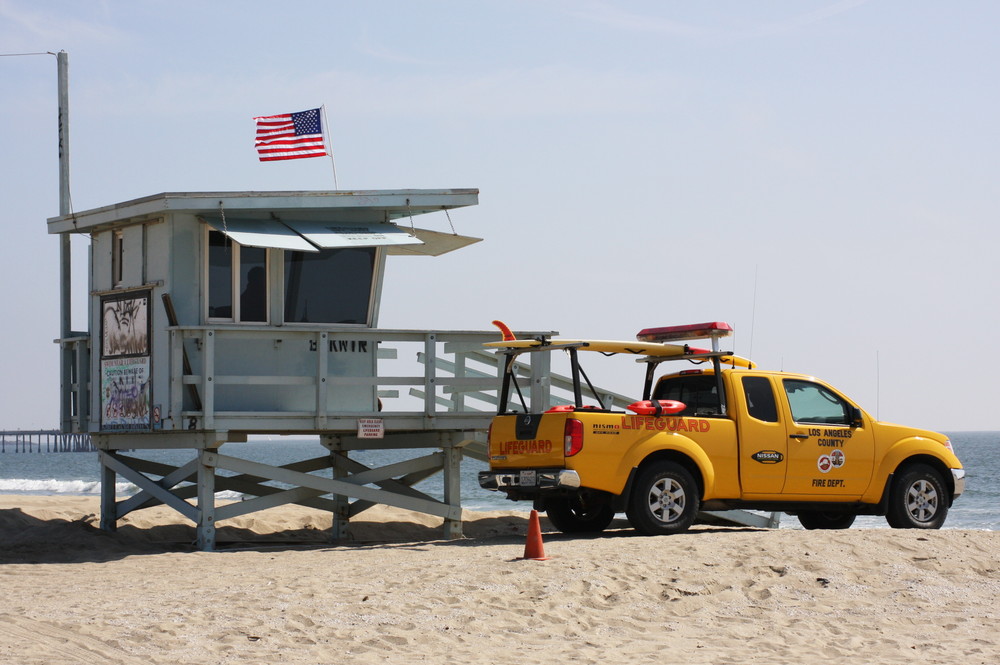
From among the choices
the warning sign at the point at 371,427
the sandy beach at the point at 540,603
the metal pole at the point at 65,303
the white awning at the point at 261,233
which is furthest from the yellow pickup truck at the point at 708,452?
the metal pole at the point at 65,303

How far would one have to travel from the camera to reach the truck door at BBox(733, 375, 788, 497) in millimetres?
13719

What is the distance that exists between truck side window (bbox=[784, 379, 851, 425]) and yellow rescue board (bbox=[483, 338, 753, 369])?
0.80 m

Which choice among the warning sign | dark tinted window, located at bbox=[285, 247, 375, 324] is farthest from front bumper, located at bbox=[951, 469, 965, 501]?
dark tinted window, located at bbox=[285, 247, 375, 324]

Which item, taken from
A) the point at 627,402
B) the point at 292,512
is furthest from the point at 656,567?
the point at 292,512

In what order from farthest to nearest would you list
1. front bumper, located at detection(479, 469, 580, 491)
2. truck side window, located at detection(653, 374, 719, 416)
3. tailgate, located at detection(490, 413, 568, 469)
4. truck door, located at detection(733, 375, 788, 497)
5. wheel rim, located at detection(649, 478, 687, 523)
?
1. truck side window, located at detection(653, 374, 719, 416)
2. truck door, located at detection(733, 375, 788, 497)
3. wheel rim, located at detection(649, 478, 687, 523)
4. tailgate, located at detection(490, 413, 568, 469)
5. front bumper, located at detection(479, 469, 580, 491)

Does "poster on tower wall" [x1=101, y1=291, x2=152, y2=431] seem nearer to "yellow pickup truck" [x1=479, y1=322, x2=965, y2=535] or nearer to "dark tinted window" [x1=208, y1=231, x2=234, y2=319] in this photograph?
"dark tinted window" [x1=208, y1=231, x2=234, y2=319]

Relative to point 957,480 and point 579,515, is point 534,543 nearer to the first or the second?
point 579,515

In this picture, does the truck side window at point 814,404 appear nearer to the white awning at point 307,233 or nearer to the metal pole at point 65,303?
the white awning at point 307,233

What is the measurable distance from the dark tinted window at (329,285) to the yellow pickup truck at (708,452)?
2578 millimetres

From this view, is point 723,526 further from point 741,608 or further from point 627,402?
point 741,608

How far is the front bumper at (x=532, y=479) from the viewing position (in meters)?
12.8

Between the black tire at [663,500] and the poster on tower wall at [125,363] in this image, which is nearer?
the black tire at [663,500]

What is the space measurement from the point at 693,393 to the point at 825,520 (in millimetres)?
2492

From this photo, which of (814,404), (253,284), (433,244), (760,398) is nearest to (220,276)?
(253,284)
